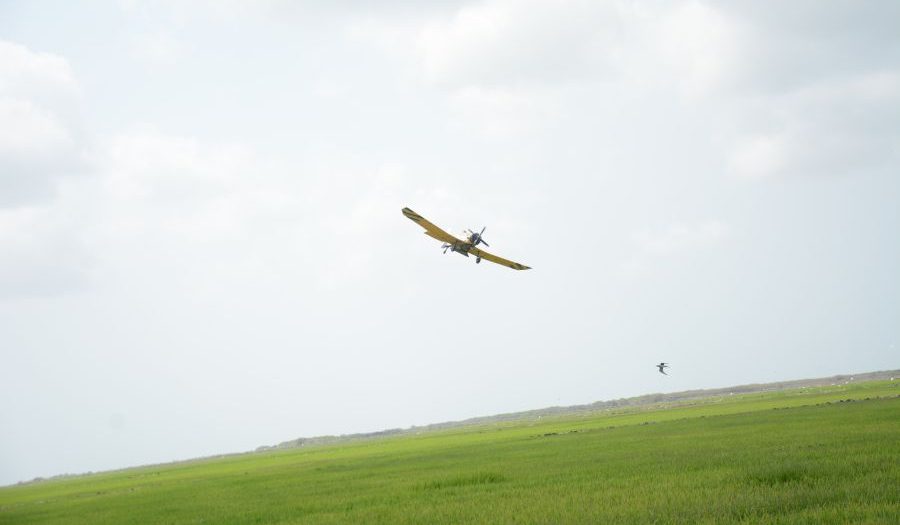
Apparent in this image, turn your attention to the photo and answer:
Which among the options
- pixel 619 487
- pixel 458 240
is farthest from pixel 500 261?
pixel 619 487

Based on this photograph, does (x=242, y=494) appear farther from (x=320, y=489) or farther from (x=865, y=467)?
(x=865, y=467)

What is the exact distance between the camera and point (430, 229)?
33031 millimetres

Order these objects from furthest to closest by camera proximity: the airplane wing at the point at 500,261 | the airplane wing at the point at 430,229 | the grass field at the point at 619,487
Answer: the airplane wing at the point at 500,261 < the airplane wing at the point at 430,229 < the grass field at the point at 619,487

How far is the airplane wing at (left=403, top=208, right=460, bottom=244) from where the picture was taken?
30970 millimetres

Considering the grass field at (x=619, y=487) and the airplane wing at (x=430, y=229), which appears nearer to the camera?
the grass field at (x=619, y=487)

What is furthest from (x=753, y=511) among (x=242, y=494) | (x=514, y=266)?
(x=514, y=266)

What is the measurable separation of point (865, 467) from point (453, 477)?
13311 mm

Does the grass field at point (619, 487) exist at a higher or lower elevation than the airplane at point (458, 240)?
lower

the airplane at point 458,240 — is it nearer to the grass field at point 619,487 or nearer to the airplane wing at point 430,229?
the airplane wing at point 430,229

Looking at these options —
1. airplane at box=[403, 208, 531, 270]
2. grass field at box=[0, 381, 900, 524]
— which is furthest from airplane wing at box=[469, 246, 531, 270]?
grass field at box=[0, 381, 900, 524]

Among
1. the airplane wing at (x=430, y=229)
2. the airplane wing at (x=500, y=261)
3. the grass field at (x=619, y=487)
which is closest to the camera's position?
the grass field at (x=619, y=487)

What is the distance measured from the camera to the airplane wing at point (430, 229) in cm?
3097

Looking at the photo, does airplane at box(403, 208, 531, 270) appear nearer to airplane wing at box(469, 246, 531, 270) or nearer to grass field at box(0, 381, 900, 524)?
airplane wing at box(469, 246, 531, 270)

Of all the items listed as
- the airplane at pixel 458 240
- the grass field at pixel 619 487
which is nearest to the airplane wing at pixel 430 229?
the airplane at pixel 458 240
